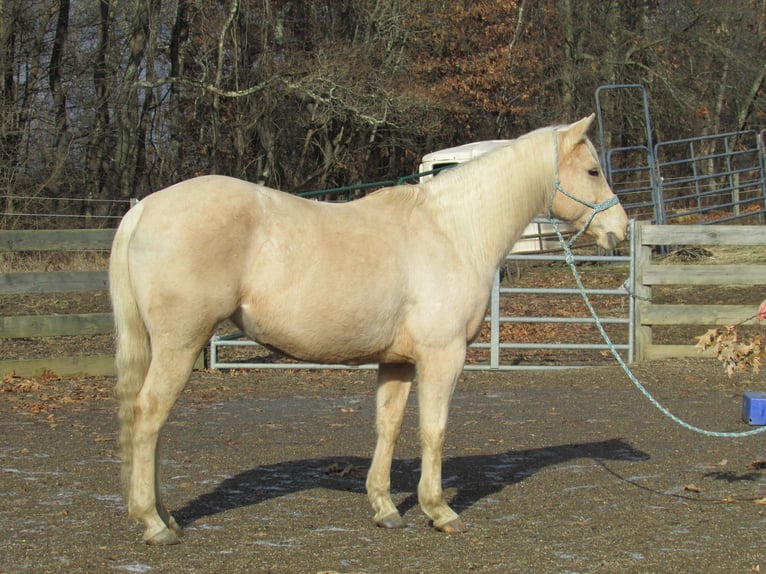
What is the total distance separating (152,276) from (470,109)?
74.7 ft

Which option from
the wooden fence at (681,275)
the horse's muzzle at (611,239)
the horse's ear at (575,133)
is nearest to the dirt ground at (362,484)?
the wooden fence at (681,275)

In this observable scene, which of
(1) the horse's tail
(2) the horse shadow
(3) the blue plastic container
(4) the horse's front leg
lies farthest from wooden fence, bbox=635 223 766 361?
(1) the horse's tail

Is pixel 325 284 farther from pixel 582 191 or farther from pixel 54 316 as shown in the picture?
pixel 54 316

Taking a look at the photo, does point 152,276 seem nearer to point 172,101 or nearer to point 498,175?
point 498,175

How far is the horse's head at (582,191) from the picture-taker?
4.96m

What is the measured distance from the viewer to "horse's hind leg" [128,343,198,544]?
4.14m

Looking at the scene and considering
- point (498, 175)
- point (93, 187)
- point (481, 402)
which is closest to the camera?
point (498, 175)

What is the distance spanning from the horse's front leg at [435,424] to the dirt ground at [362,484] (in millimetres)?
93

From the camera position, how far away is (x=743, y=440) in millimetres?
6566

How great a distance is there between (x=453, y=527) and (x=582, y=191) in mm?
1921

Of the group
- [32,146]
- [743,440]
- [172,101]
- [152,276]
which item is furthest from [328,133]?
[152,276]

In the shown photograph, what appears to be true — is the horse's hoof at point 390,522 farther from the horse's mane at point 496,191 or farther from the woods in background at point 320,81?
the woods in background at point 320,81

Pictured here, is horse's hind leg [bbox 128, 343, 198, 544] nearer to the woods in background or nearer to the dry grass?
the dry grass

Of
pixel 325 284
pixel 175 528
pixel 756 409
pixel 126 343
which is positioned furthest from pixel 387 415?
pixel 756 409
